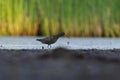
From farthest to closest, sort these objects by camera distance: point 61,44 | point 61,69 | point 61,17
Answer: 1. point 61,17
2. point 61,44
3. point 61,69

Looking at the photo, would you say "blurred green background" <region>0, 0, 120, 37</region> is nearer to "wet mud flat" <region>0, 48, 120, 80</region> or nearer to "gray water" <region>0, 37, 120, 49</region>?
"gray water" <region>0, 37, 120, 49</region>

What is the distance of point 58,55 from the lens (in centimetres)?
48

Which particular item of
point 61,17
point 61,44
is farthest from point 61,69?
point 61,17

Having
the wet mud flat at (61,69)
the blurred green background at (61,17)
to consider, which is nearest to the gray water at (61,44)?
the blurred green background at (61,17)

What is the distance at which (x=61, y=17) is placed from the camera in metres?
7.41

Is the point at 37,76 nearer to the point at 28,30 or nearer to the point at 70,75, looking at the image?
the point at 70,75

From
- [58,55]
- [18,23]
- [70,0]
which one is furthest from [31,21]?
[58,55]

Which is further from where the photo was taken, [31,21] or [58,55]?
[31,21]

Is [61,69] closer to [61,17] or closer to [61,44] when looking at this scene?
[61,44]

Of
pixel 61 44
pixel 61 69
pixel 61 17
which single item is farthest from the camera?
pixel 61 17

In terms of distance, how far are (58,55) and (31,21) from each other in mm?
6673

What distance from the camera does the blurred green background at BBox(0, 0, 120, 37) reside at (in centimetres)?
702

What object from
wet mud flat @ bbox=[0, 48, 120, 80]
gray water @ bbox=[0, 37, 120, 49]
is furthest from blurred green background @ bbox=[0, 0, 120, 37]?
wet mud flat @ bbox=[0, 48, 120, 80]

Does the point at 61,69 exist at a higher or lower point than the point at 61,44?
higher
